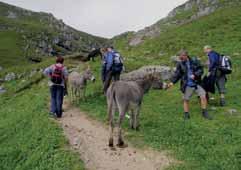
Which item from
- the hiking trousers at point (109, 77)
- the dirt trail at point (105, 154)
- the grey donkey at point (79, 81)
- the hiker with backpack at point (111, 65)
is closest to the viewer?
the dirt trail at point (105, 154)

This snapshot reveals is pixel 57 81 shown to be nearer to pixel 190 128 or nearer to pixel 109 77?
pixel 109 77

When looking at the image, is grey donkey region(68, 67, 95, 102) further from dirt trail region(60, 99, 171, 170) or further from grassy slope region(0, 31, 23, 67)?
grassy slope region(0, 31, 23, 67)

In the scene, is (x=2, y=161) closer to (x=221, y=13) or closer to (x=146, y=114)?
(x=146, y=114)

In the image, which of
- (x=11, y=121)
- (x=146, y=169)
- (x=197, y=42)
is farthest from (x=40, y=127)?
(x=197, y=42)

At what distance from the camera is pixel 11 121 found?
78.1ft

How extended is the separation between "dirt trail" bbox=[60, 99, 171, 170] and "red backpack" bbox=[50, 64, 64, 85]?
11.3 feet

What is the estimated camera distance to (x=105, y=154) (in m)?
14.5

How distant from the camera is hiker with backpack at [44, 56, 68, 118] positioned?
2069 centimetres

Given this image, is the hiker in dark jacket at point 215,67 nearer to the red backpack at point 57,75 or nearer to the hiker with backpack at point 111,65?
the hiker with backpack at point 111,65

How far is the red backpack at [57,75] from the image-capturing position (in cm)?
2066

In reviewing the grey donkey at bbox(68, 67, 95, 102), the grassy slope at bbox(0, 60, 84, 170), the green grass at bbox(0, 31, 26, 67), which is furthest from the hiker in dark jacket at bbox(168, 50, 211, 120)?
the green grass at bbox(0, 31, 26, 67)

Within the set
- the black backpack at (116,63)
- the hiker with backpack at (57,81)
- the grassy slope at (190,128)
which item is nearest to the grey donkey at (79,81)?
the grassy slope at (190,128)

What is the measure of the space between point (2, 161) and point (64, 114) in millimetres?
5647

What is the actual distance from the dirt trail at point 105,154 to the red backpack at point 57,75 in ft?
11.3
